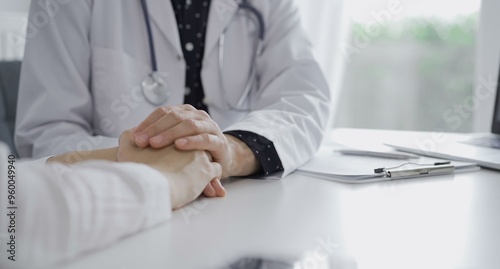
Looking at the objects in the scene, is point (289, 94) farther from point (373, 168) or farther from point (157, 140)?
point (157, 140)

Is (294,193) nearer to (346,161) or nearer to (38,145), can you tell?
(346,161)

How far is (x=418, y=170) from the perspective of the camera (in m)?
0.96

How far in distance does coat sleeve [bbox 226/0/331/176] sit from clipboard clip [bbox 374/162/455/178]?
16 cm

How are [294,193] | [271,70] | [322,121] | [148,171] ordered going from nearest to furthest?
[148,171]
[294,193]
[322,121]
[271,70]

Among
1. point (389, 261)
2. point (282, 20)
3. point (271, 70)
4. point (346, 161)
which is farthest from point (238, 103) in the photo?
point (389, 261)

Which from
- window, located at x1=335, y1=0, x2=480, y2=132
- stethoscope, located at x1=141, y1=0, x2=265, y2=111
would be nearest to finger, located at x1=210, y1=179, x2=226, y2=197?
stethoscope, located at x1=141, y1=0, x2=265, y2=111

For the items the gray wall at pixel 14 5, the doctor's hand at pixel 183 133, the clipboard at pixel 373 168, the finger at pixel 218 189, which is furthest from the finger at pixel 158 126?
the gray wall at pixel 14 5

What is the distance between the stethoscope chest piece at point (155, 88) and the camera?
1287 mm

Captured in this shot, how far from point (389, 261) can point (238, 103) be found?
0.86 metres

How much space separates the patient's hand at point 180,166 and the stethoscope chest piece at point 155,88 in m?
0.47

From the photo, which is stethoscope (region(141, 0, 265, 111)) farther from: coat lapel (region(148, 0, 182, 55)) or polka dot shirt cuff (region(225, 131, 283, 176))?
polka dot shirt cuff (region(225, 131, 283, 176))

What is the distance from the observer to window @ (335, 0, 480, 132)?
2939 millimetres

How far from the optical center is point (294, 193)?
2.71 feet

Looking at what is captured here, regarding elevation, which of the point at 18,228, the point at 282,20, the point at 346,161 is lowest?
the point at 346,161
